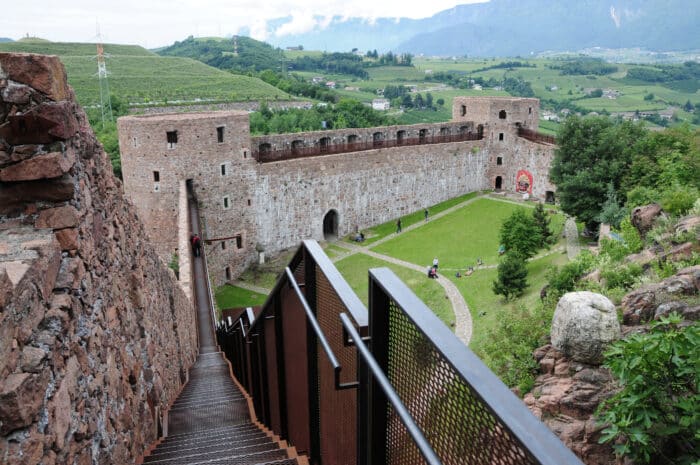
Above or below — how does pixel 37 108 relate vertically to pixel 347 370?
above

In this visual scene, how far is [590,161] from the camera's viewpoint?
22.4 metres

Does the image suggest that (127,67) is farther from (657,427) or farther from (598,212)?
(657,427)

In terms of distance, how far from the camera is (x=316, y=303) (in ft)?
10.5

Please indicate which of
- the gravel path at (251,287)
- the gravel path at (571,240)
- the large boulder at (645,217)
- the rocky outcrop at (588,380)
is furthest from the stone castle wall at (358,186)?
the rocky outcrop at (588,380)

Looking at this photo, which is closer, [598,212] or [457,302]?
[457,302]

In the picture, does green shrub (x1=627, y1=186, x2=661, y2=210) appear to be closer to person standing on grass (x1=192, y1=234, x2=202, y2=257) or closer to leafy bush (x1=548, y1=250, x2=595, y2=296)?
leafy bush (x1=548, y1=250, x2=595, y2=296)

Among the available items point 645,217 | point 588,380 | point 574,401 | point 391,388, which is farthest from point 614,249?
point 391,388

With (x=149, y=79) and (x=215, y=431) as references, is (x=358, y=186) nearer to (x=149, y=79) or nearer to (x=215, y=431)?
(x=215, y=431)

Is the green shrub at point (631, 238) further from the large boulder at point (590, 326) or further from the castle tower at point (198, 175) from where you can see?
the castle tower at point (198, 175)

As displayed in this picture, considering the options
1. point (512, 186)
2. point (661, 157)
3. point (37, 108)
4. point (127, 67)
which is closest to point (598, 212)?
point (661, 157)

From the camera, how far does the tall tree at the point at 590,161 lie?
69.8 feet

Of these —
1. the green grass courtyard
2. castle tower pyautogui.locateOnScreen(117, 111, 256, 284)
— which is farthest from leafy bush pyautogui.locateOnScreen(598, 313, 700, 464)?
castle tower pyautogui.locateOnScreen(117, 111, 256, 284)

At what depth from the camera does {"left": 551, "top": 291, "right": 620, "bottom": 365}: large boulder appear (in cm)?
741

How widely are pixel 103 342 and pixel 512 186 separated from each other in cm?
3000
